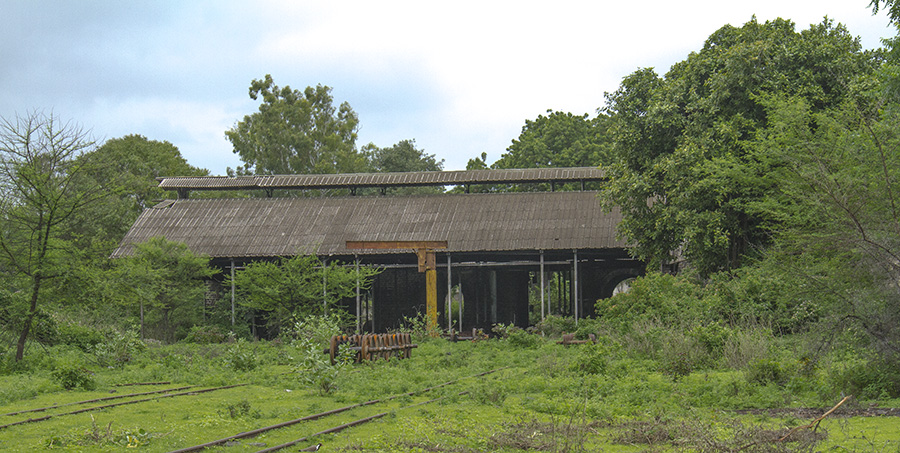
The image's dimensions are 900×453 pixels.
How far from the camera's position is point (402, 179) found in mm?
33125

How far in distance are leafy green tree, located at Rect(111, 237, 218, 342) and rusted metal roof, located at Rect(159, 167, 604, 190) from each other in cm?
515

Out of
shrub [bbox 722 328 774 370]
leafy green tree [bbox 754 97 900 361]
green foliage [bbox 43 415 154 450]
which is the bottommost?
green foliage [bbox 43 415 154 450]

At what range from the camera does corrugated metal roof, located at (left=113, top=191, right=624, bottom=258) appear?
29031 millimetres

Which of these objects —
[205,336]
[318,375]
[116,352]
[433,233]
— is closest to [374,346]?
[318,375]

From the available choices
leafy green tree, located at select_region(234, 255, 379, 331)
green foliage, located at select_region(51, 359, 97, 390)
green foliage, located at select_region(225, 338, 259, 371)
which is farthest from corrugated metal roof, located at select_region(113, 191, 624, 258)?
green foliage, located at select_region(51, 359, 97, 390)

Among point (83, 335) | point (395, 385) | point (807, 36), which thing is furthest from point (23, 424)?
point (807, 36)

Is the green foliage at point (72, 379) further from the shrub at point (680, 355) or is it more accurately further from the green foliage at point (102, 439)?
the shrub at point (680, 355)

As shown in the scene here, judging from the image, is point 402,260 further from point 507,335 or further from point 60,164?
point 60,164

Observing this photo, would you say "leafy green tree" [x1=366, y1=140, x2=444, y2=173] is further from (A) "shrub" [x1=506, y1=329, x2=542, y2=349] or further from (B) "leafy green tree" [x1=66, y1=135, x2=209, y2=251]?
(A) "shrub" [x1=506, y1=329, x2=542, y2=349]

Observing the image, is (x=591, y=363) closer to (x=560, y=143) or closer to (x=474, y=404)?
(x=474, y=404)

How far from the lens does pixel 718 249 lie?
22844mm

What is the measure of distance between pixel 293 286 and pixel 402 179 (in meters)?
7.99

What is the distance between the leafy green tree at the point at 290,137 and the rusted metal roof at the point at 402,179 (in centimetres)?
1581

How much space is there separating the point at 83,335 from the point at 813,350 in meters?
17.8
